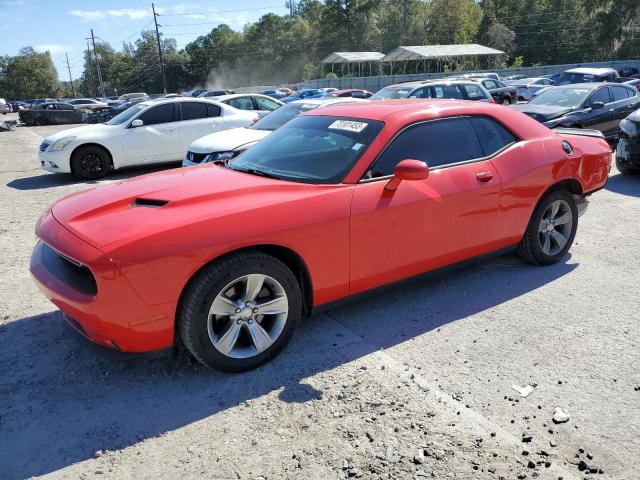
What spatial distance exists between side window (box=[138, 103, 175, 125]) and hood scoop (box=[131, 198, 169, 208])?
26.2 feet

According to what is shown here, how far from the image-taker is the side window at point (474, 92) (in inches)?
552

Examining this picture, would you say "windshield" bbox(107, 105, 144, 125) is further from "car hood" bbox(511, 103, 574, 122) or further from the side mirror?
the side mirror

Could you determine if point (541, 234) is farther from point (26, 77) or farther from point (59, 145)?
point (26, 77)

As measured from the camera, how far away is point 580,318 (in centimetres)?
386

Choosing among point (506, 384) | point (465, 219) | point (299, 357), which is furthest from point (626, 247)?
point (299, 357)

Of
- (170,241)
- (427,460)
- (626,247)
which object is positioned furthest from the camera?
(626,247)

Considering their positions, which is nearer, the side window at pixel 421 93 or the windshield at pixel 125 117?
the windshield at pixel 125 117

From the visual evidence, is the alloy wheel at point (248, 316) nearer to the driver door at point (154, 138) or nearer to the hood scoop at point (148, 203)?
the hood scoop at point (148, 203)

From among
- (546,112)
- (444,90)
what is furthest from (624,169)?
(444,90)

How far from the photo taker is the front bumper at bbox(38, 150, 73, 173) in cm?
999

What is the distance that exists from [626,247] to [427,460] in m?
4.01

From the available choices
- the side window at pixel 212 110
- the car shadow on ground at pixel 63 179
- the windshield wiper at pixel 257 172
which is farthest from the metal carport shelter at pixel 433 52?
the windshield wiper at pixel 257 172

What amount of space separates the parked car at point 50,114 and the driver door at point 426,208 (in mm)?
32611

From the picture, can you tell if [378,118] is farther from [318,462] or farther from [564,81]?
[564,81]
